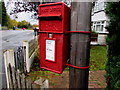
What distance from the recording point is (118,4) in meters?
1.37

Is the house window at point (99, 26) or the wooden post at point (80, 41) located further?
the house window at point (99, 26)

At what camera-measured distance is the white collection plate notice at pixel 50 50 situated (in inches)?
39.8

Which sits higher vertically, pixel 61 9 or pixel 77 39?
pixel 61 9

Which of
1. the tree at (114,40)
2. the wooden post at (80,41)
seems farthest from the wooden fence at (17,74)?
the tree at (114,40)

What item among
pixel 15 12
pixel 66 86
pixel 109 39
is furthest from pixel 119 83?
pixel 15 12

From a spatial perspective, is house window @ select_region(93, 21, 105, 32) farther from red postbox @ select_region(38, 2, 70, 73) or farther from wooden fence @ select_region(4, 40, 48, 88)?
red postbox @ select_region(38, 2, 70, 73)

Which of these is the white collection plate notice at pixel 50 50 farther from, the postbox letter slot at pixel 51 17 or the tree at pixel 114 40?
the tree at pixel 114 40

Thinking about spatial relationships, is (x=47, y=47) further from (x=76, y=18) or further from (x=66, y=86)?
(x=66, y=86)

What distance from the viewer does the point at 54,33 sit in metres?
0.99

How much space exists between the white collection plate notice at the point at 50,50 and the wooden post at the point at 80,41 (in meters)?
0.21

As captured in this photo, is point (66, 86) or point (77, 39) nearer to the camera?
point (77, 39)

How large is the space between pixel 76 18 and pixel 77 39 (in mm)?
217

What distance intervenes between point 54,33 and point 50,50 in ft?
0.65

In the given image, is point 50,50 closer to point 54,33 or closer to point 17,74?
point 54,33
